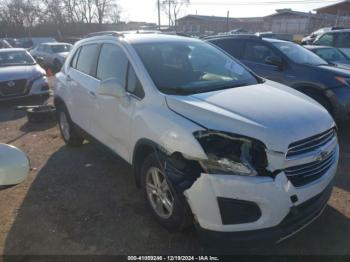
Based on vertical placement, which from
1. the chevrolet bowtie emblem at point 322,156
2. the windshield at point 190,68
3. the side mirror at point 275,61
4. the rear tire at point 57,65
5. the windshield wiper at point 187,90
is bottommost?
the rear tire at point 57,65

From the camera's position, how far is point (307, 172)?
8.80 ft

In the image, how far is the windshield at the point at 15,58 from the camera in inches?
385

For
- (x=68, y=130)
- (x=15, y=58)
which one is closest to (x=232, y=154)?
Result: (x=68, y=130)

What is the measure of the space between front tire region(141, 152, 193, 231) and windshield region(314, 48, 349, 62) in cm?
809

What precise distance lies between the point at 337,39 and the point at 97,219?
38.6 feet

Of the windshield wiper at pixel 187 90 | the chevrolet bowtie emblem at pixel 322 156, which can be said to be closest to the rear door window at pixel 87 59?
the windshield wiper at pixel 187 90

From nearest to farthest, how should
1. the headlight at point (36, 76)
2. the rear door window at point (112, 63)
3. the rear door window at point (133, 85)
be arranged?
the rear door window at point (133, 85), the rear door window at point (112, 63), the headlight at point (36, 76)

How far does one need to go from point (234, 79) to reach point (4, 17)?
47355mm

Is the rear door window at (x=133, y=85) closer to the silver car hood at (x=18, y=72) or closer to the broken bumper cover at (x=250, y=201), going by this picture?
the broken bumper cover at (x=250, y=201)

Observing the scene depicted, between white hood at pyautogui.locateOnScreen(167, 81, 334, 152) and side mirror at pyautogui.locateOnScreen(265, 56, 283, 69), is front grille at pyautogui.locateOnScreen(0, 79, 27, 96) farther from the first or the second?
white hood at pyautogui.locateOnScreen(167, 81, 334, 152)

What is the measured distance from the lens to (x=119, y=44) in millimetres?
3900

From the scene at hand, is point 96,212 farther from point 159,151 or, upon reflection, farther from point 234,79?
point 234,79

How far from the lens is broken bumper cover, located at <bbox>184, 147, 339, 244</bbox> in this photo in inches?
95.3

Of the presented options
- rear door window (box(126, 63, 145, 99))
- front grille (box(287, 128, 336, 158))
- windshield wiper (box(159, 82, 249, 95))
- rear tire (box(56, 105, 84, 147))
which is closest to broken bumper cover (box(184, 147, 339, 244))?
front grille (box(287, 128, 336, 158))
